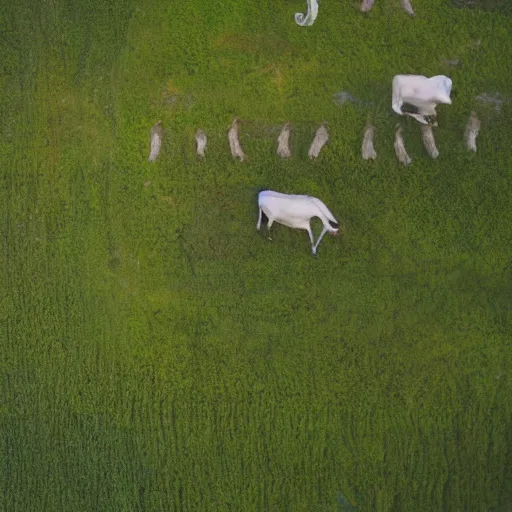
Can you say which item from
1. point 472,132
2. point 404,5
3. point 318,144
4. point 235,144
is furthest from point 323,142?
point 404,5

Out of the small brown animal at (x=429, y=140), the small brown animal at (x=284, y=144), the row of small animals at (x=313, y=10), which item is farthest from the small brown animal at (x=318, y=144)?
the row of small animals at (x=313, y=10)

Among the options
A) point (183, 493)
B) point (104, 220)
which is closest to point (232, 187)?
point (104, 220)

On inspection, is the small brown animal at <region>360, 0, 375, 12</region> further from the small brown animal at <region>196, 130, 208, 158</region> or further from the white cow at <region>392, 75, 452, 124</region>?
the small brown animal at <region>196, 130, 208, 158</region>

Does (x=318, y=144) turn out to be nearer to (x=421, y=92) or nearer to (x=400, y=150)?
(x=400, y=150)

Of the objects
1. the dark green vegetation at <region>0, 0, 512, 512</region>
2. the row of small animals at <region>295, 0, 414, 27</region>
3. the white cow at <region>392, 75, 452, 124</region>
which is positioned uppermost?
the row of small animals at <region>295, 0, 414, 27</region>

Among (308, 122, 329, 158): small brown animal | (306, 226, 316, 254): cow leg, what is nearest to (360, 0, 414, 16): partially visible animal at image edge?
(308, 122, 329, 158): small brown animal

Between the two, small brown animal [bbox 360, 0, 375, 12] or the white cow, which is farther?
small brown animal [bbox 360, 0, 375, 12]

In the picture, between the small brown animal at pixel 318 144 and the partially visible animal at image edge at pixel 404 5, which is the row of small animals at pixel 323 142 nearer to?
the small brown animal at pixel 318 144
